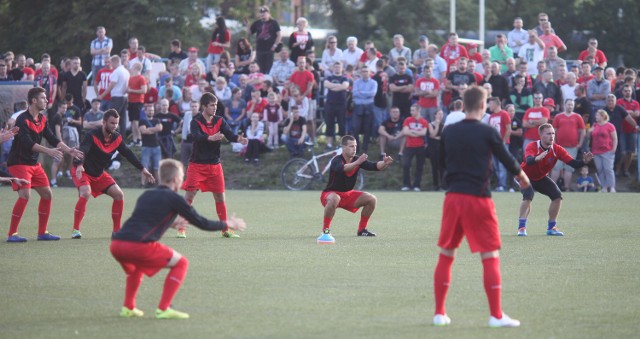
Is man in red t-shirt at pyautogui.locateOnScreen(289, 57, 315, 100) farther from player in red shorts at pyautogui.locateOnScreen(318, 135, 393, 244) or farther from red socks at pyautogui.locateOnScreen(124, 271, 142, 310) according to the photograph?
red socks at pyautogui.locateOnScreen(124, 271, 142, 310)

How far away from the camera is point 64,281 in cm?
1074

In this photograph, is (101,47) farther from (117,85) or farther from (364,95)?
(364,95)

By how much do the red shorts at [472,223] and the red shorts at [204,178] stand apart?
24.0ft

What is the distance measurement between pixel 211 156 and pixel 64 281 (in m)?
5.02

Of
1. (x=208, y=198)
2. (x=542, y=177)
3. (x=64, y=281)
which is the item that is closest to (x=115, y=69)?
(x=208, y=198)

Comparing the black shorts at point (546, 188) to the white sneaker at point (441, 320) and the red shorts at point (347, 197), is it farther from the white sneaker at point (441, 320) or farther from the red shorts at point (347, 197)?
the white sneaker at point (441, 320)

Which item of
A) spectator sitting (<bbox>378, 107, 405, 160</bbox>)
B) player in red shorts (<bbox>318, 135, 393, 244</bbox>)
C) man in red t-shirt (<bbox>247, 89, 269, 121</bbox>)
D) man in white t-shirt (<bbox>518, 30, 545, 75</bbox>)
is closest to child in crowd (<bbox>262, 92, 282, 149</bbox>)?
man in red t-shirt (<bbox>247, 89, 269, 121</bbox>)

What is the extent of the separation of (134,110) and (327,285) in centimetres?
1788

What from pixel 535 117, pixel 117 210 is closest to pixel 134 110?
pixel 535 117

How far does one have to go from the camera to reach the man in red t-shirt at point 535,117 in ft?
81.4

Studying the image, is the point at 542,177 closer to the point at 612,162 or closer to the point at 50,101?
the point at 612,162

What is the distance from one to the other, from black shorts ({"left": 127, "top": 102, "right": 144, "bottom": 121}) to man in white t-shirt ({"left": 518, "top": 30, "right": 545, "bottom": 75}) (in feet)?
34.4

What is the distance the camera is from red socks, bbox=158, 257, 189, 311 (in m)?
8.52

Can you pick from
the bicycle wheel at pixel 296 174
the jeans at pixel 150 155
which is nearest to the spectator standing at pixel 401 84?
the bicycle wheel at pixel 296 174
